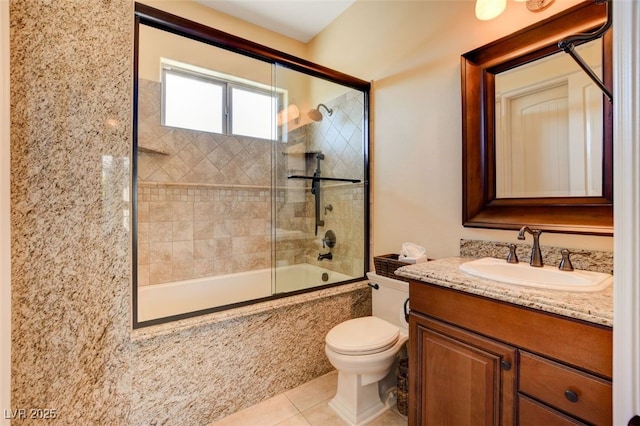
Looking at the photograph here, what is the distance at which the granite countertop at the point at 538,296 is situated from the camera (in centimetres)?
82

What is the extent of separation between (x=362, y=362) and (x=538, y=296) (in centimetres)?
92

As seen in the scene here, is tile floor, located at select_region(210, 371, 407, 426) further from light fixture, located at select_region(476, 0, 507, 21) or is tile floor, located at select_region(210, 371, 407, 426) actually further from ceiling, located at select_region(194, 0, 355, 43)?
ceiling, located at select_region(194, 0, 355, 43)

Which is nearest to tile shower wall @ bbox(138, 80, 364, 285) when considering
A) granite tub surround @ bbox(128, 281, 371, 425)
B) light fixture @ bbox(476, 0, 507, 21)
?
granite tub surround @ bbox(128, 281, 371, 425)

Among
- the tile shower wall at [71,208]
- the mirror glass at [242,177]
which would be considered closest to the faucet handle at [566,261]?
the mirror glass at [242,177]

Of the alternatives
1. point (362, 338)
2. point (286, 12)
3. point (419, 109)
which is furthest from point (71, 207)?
point (286, 12)

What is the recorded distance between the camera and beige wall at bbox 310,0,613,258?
170 cm

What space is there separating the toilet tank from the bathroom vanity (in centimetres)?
56

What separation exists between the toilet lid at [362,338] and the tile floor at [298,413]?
0.44 m

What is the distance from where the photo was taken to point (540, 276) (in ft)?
4.12

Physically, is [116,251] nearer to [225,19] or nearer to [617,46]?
[617,46]

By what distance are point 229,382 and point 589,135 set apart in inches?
88.0
